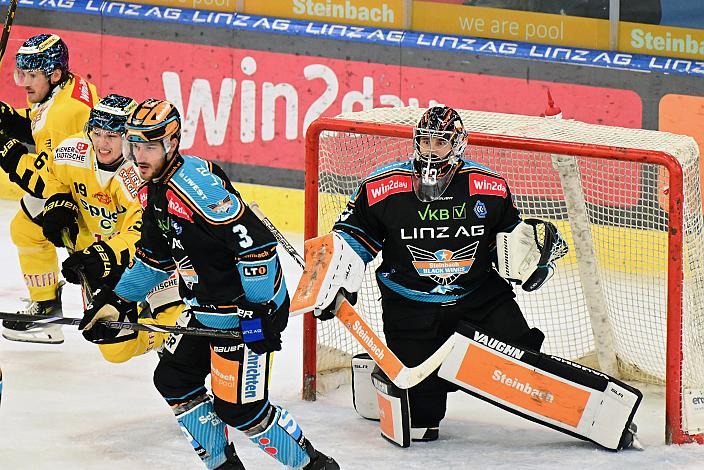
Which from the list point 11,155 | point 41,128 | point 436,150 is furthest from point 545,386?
point 41,128

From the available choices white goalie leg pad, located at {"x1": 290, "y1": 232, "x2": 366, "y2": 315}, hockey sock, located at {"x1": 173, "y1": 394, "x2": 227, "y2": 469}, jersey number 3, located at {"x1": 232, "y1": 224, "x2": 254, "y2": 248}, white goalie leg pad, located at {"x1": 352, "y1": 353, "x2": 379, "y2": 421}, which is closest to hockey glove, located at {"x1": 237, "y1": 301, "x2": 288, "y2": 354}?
jersey number 3, located at {"x1": 232, "y1": 224, "x2": 254, "y2": 248}

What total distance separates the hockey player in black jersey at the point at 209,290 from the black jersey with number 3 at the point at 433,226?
2.55 feet

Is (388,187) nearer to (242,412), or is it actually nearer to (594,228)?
(242,412)

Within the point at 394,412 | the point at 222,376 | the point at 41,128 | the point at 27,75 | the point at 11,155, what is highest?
the point at 27,75

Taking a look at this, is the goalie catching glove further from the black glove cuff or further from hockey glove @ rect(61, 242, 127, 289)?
the black glove cuff

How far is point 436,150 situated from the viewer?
494 centimetres

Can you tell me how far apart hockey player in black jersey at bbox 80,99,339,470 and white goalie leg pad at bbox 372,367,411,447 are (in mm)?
513

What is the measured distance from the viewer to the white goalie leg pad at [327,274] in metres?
4.93

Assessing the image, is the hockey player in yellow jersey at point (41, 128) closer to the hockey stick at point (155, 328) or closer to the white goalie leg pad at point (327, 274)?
the hockey stick at point (155, 328)

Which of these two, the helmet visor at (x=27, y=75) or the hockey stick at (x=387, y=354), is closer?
the hockey stick at (x=387, y=354)

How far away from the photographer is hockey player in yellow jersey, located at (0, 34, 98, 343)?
6.01 meters

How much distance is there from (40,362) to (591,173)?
7.90ft

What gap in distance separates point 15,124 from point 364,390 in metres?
2.01

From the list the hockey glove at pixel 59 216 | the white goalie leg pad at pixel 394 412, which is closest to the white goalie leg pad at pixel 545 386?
the white goalie leg pad at pixel 394 412
